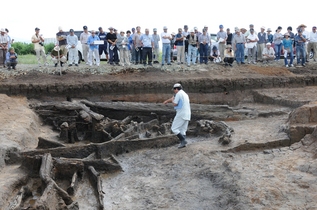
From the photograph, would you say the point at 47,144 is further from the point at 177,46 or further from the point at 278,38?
the point at 278,38

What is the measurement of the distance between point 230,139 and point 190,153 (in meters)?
1.43

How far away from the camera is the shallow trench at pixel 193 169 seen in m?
8.64

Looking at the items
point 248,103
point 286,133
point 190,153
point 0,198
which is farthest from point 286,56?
point 0,198

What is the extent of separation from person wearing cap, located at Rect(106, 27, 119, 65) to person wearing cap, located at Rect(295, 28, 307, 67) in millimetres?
9245

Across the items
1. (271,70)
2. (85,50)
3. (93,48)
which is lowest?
(271,70)

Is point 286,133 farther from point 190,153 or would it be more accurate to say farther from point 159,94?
point 159,94

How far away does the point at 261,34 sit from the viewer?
21.7 m

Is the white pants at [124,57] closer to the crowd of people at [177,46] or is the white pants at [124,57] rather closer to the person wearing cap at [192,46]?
the crowd of people at [177,46]

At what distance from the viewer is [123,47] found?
65.7 ft

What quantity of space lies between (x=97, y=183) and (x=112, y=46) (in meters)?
11.3

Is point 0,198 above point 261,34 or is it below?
below

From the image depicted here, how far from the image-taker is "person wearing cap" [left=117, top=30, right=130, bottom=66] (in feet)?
65.1

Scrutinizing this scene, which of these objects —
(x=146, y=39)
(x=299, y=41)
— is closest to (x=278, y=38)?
(x=299, y=41)

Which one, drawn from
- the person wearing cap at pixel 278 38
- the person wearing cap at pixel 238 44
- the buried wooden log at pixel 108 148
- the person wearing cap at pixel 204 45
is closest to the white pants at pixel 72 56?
the person wearing cap at pixel 204 45
